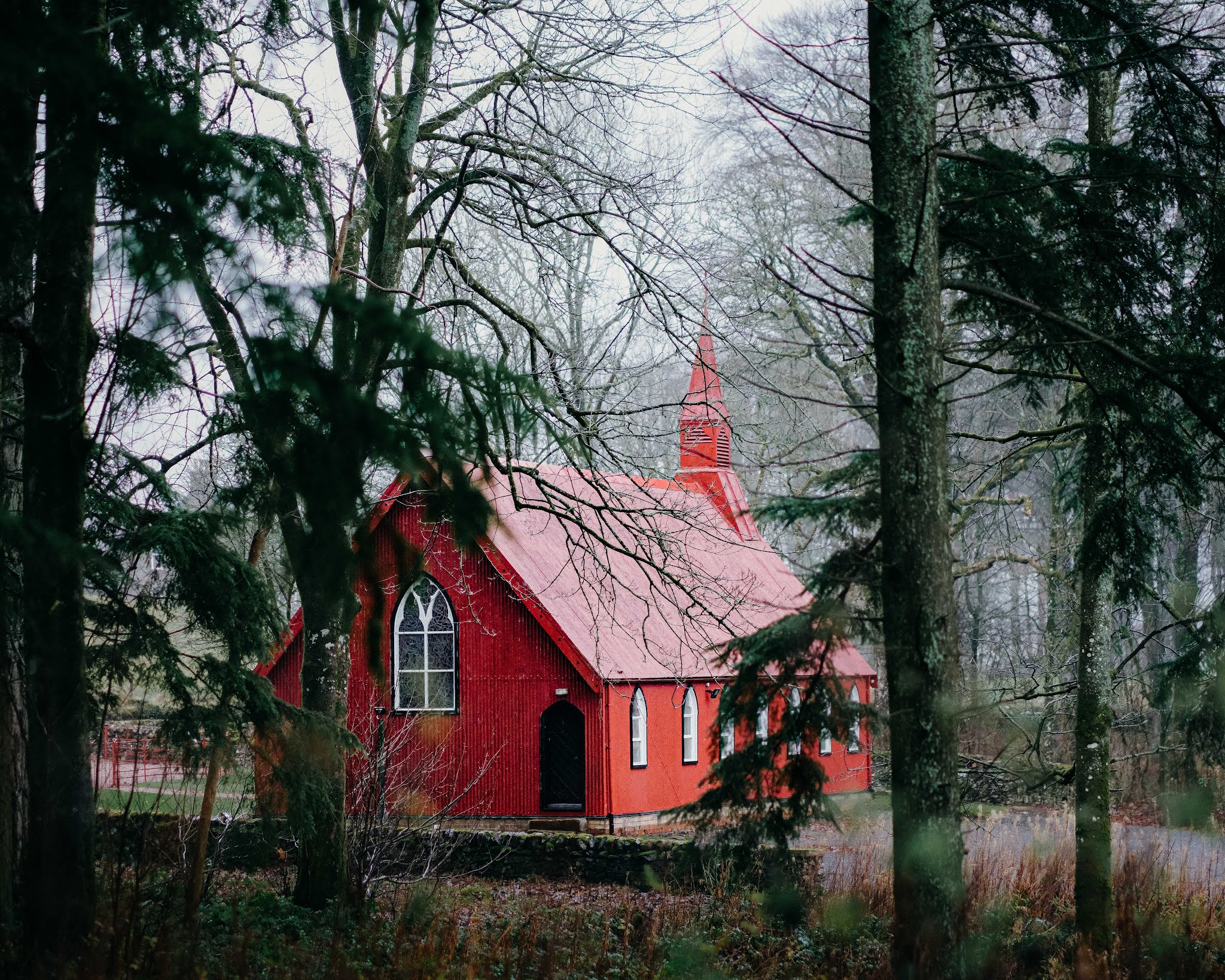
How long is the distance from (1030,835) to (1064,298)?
39.8 feet

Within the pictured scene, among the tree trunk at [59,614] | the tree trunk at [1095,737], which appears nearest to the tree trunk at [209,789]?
the tree trunk at [59,614]

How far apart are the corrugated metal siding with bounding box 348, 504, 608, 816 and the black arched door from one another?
0.50 feet

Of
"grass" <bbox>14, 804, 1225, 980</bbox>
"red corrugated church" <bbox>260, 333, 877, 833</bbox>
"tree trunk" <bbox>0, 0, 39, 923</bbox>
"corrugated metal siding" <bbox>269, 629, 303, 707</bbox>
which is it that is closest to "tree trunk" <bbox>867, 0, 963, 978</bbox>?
"grass" <bbox>14, 804, 1225, 980</bbox>

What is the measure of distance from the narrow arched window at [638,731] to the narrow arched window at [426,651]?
3292 millimetres

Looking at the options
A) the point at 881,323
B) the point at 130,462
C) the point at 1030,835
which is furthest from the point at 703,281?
the point at 1030,835

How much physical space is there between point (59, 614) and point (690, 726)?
18105 mm

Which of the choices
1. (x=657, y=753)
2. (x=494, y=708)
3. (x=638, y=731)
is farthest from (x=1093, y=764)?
Answer: (x=494, y=708)

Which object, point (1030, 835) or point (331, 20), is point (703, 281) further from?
point (1030, 835)

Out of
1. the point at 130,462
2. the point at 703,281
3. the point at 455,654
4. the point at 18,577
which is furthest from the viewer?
the point at 455,654

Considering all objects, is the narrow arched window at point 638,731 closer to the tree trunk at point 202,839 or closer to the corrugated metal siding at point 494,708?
the corrugated metal siding at point 494,708

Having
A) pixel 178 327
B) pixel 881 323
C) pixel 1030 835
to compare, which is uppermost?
pixel 881 323

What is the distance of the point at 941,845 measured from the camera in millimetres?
6656

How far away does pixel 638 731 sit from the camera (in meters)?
21.9

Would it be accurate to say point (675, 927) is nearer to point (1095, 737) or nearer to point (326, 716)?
point (326, 716)
